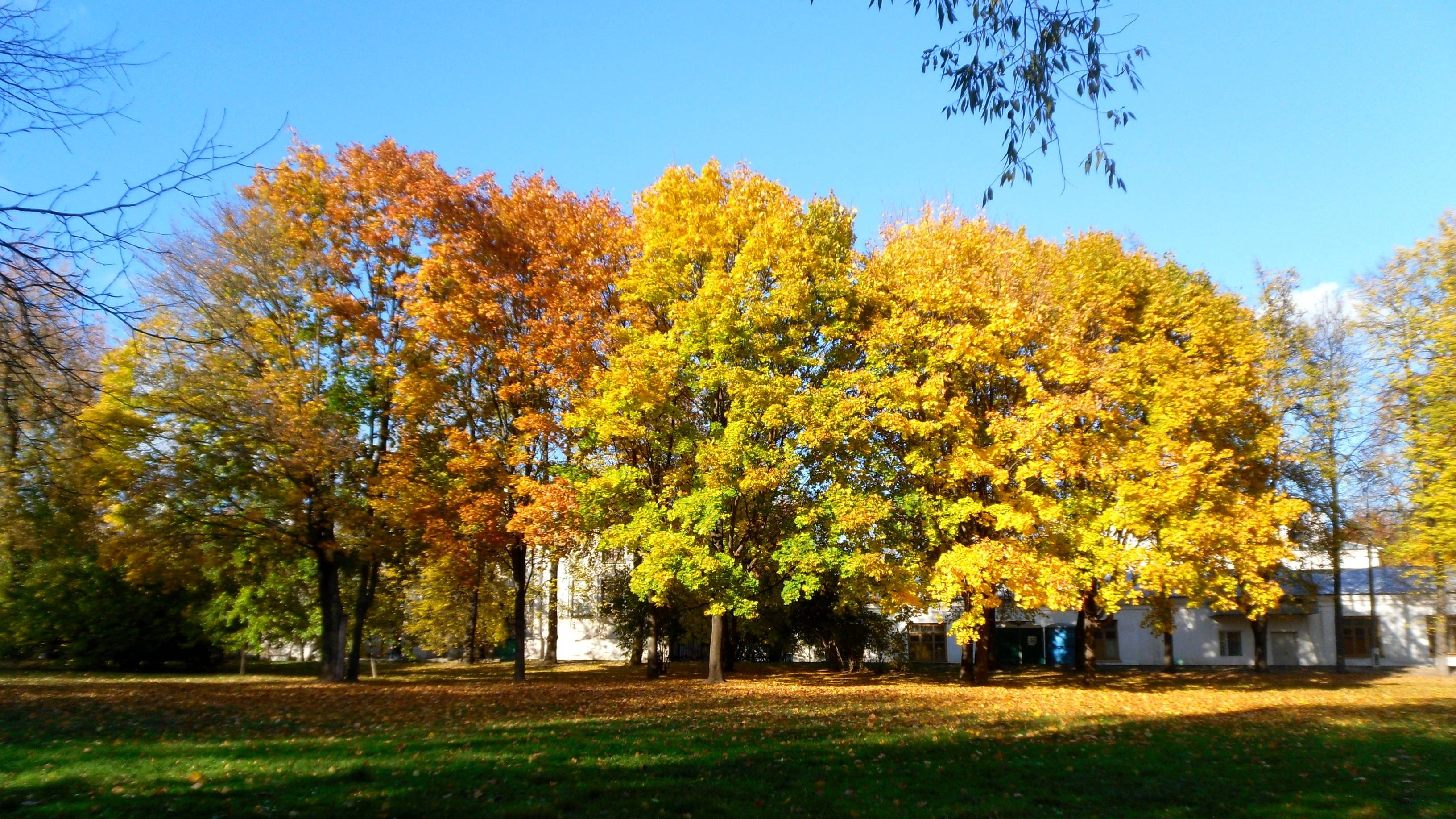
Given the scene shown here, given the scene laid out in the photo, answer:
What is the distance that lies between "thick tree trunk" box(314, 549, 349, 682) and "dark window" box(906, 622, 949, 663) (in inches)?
1110

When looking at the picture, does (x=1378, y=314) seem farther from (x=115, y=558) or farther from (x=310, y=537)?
(x=115, y=558)

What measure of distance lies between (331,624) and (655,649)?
11015mm

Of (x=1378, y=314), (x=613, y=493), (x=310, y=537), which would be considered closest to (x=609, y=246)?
(x=613, y=493)

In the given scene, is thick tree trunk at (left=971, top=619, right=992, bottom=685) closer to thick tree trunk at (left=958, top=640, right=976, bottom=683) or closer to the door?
thick tree trunk at (left=958, top=640, right=976, bottom=683)

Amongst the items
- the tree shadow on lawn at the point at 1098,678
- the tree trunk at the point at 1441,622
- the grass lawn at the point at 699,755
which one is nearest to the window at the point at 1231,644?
the tree shadow on lawn at the point at 1098,678

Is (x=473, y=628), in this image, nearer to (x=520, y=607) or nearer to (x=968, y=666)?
(x=520, y=607)

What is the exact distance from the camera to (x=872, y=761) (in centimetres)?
1044

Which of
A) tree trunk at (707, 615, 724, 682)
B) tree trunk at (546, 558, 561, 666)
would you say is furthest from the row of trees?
tree trunk at (546, 558, 561, 666)

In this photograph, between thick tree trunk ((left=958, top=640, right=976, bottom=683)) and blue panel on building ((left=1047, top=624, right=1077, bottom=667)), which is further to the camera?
blue panel on building ((left=1047, top=624, right=1077, bottom=667))

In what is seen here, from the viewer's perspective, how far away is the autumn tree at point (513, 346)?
24703mm

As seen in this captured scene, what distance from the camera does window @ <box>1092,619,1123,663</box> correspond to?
162 feet

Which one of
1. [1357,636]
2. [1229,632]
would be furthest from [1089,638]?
[1357,636]

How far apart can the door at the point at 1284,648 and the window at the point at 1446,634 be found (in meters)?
5.66

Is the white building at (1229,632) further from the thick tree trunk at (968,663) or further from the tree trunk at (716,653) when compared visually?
the tree trunk at (716,653)
